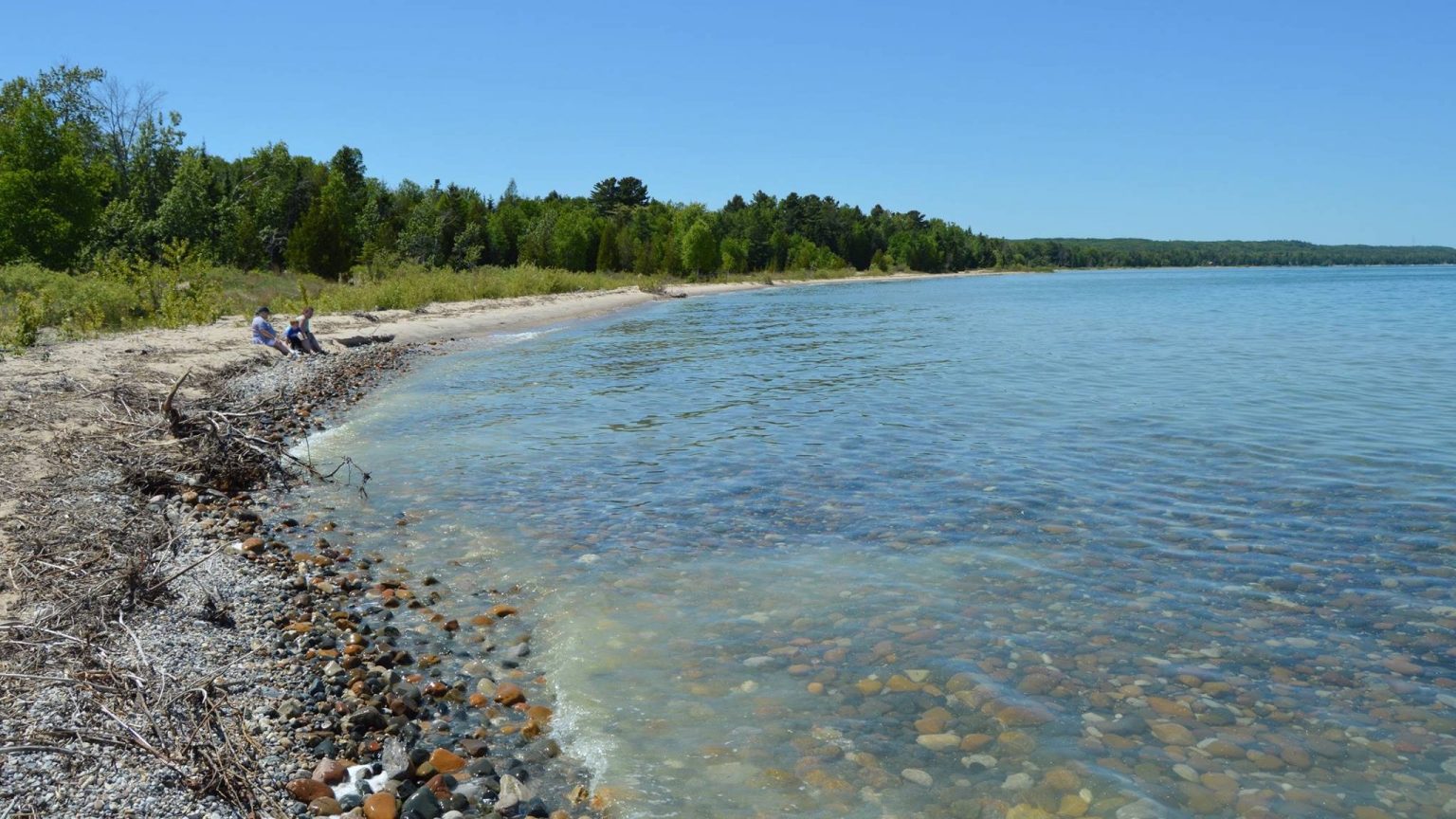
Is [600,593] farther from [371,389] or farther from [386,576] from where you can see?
[371,389]

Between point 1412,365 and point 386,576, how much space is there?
27487 mm

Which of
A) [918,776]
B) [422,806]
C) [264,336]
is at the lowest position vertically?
[918,776]

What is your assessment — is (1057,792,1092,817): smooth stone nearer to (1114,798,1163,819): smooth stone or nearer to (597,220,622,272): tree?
(1114,798,1163,819): smooth stone

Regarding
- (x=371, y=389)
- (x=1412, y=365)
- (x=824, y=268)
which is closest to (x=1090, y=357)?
(x=1412, y=365)

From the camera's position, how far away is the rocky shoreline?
423cm

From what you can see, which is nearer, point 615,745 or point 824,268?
point 615,745

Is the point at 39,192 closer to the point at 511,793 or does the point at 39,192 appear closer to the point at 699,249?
the point at 511,793

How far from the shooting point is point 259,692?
5.63 meters

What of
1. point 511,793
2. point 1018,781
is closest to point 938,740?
point 1018,781

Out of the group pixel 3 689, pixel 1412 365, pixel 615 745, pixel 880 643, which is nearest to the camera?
pixel 3 689

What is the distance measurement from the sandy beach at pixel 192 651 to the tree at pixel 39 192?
3518cm

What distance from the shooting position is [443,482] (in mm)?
12312

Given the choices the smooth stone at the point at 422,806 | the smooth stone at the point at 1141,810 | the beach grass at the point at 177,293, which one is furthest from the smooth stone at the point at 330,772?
the beach grass at the point at 177,293

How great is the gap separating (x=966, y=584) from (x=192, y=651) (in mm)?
6158
